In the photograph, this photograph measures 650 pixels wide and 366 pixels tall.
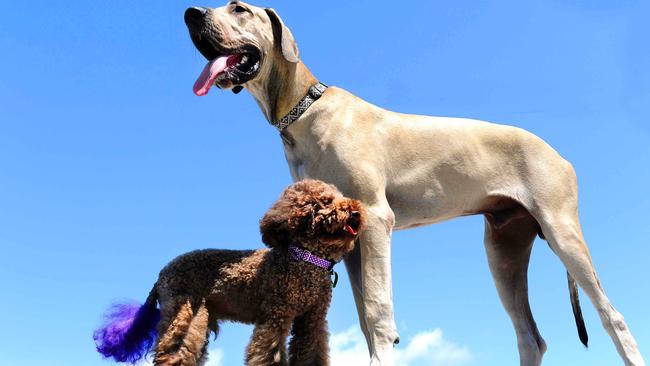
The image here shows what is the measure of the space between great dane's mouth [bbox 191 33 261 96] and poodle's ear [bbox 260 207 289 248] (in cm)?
198

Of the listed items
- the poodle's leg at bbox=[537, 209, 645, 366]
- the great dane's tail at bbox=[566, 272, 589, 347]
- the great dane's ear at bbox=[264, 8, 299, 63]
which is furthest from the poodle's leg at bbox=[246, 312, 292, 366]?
the great dane's tail at bbox=[566, 272, 589, 347]

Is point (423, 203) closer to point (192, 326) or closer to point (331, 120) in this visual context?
point (331, 120)

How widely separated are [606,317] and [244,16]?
4924mm

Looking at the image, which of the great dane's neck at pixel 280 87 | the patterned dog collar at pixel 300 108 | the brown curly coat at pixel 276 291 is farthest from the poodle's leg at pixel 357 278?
the brown curly coat at pixel 276 291

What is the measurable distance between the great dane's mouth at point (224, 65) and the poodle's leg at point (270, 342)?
8.57 ft

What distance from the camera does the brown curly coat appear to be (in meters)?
5.16

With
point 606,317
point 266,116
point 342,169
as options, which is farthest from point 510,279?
point 266,116

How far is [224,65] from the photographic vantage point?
22.9 ft

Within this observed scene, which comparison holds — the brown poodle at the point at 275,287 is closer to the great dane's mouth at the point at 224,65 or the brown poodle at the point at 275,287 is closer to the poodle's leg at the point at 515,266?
the great dane's mouth at the point at 224,65

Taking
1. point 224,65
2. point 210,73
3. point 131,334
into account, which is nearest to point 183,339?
point 131,334

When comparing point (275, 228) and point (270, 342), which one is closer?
point (270, 342)

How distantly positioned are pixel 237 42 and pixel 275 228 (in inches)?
96.3

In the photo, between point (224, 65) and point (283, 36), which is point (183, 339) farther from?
point (283, 36)

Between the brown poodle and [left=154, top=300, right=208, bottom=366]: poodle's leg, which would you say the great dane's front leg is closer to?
the brown poodle
